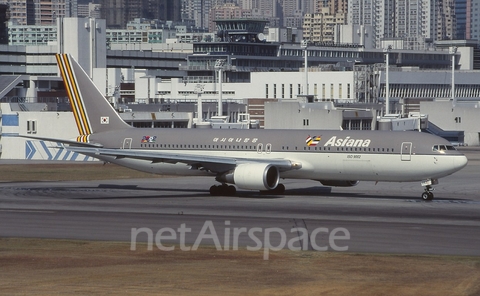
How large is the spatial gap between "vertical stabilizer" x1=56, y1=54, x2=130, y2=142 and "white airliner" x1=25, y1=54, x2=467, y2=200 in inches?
2.5

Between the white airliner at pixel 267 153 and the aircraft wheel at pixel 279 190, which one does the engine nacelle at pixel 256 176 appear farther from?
the aircraft wheel at pixel 279 190

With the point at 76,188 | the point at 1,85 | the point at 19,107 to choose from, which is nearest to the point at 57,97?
the point at 1,85

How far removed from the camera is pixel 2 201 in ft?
162

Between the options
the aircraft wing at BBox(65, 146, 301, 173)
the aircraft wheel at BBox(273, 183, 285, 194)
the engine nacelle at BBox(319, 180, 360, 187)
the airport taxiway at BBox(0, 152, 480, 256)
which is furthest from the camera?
the aircraft wheel at BBox(273, 183, 285, 194)

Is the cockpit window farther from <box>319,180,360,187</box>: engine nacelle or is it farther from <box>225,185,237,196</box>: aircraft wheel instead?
<box>225,185,237,196</box>: aircraft wheel

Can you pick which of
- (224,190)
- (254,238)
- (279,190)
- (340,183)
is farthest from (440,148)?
(254,238)

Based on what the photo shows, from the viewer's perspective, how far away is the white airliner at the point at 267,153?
49.9m

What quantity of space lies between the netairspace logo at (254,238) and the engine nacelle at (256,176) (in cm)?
1011

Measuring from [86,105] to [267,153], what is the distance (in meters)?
13.0

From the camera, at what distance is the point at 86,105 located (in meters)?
58.4

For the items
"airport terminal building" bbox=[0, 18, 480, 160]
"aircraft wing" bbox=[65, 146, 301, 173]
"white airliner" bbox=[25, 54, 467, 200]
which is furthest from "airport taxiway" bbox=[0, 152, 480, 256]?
"airport terminal building" bbox=[0, 18, 480, 160]

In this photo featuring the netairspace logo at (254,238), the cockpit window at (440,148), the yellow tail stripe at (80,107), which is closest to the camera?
the netairspace logo at (254,238)

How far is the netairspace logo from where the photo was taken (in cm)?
3409

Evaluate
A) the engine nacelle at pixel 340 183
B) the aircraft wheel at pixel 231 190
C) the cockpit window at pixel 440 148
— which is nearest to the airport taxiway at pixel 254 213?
the aircraft wheel at pixel 231 190
